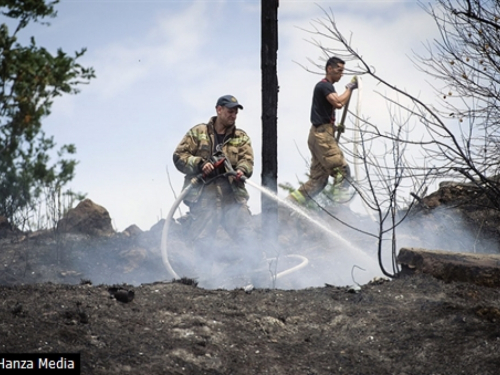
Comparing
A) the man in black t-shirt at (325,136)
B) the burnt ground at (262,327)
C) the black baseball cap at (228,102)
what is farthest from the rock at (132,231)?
the burnt ground at (262,327)

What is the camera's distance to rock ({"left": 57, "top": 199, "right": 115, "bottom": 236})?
1096 centimetres

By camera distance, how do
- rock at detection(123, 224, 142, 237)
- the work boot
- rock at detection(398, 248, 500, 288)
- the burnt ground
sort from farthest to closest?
rock at detection(123, 224, 142, 237), the work boot, rock at detection(398, 248, 500, 288), the burnt ground

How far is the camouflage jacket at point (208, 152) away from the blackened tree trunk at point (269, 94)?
0.54m

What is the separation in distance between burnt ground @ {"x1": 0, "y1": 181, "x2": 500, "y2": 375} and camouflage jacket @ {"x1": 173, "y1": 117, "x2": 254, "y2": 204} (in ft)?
6.18

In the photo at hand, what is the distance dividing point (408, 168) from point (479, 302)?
1431mm

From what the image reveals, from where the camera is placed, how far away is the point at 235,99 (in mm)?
8438

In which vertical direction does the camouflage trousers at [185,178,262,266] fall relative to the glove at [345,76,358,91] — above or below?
below

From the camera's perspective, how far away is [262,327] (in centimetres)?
578

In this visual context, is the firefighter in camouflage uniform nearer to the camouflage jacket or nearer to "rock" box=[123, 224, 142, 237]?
the camouflage jacket

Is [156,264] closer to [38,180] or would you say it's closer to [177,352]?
[38,180]

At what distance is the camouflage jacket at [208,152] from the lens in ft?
27.7

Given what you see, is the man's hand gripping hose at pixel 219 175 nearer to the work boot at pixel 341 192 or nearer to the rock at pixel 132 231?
the work boot at pixel 341 192

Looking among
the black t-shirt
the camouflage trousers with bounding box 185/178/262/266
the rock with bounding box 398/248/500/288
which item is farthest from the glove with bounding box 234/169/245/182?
the rock with bounding box 398/248/500/288

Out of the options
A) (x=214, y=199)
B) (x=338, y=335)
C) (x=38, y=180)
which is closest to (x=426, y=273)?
(x=338, y=335)
